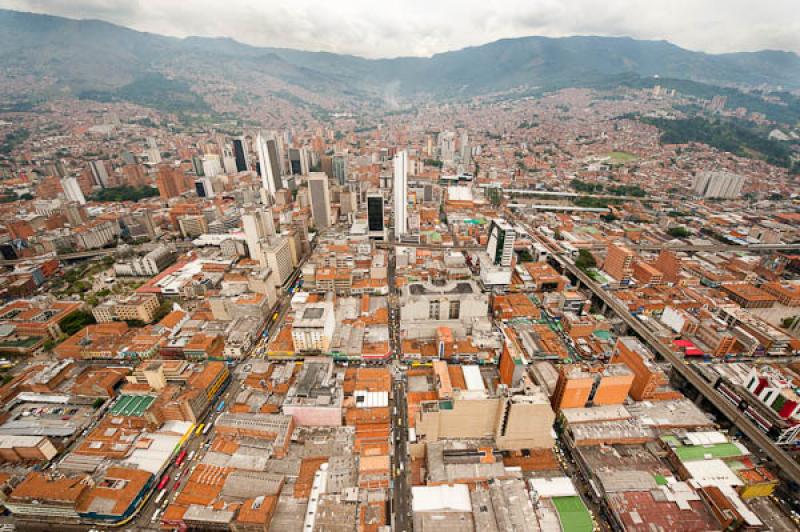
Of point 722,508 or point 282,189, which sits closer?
point 722,508

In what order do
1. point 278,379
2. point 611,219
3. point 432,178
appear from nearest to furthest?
point 278,379 < point 611,219 < point 432,178

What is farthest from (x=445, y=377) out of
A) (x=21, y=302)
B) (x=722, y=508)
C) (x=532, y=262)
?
(x=21, y=302)

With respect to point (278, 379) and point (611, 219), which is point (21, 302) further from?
point (611, 219)

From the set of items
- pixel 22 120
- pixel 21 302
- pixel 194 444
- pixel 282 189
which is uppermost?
pixel 22 120

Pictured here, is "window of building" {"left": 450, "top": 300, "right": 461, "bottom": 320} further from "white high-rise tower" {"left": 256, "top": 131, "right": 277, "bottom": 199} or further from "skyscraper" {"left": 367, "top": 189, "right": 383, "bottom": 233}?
"white high-rise tower" {"left": 256, "top": 131, "right": 277, "bottom": 199}

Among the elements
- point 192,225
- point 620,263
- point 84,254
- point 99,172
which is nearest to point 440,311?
point 620,263

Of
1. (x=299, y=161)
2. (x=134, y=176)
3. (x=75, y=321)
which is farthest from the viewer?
(x=299, y=161)

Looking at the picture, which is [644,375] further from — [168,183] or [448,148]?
[448,148]
